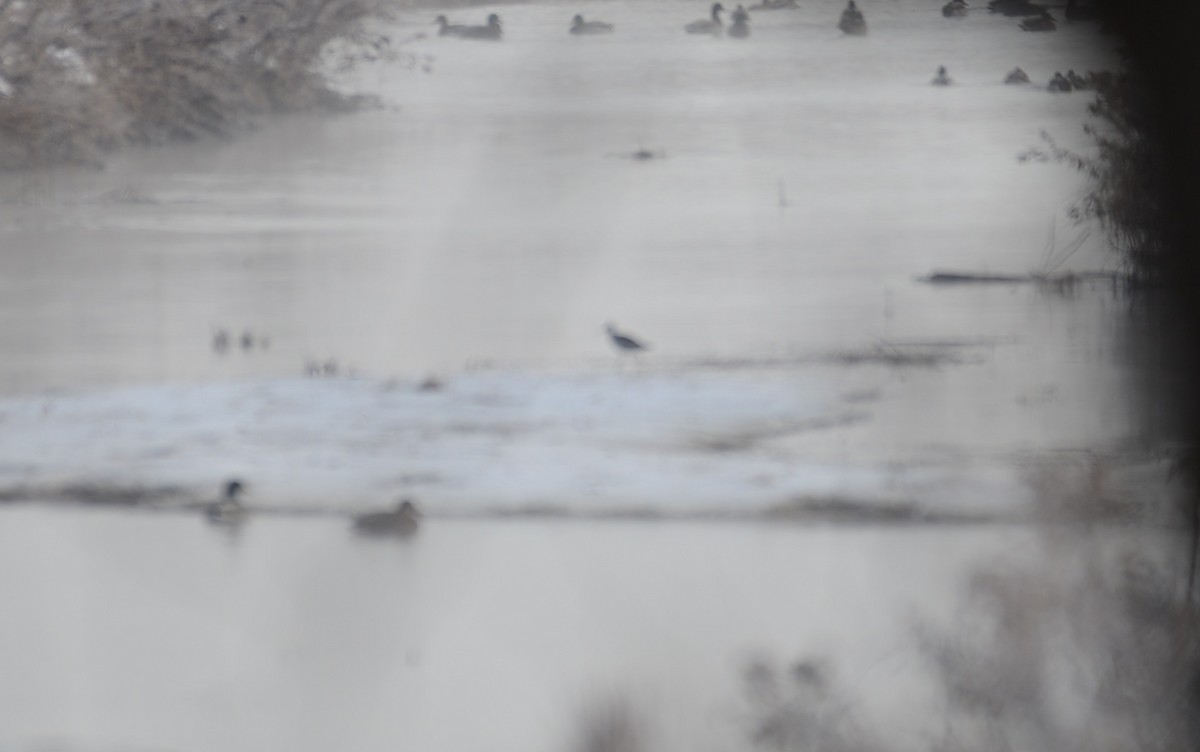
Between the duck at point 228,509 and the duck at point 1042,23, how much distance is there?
368cm

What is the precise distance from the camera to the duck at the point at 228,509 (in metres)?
4.34

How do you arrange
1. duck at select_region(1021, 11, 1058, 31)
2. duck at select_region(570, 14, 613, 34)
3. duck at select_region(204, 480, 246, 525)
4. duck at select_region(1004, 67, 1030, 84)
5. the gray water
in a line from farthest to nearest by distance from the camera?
1. duck at select_region(204, 480, 246, 525)
2. the gray water
3. duck at select_region(570, 14, 613, 34)
4. duck at select_region(1004, 67, 1030, 84)
5. duck at select_region(1021, 11, 1058, 31)

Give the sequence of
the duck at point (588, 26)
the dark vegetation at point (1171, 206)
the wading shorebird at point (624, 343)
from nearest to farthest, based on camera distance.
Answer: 1. the dark vegetation at point (1171, 206)
2. the duck at point (588, 26)
3. the wading shorebird at point (624, 343)

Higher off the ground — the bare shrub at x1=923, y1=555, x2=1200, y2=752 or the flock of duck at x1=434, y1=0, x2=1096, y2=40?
the flock of duck at x1=434, y1=0, x2=1096, y2=40

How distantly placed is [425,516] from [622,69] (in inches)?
107

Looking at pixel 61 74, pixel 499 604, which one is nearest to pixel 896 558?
pixel 499 604

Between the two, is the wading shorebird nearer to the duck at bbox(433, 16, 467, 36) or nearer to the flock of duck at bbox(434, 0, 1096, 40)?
the duck at bbox(433, 16, 467, 36)

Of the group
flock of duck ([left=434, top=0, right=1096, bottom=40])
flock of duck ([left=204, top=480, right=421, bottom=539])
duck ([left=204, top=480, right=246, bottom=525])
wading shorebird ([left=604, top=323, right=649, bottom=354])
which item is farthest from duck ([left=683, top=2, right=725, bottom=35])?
wading shorebird ([left=604, top=323, right=649, bottom=354])

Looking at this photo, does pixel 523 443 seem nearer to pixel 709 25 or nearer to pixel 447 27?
pixel 447 27

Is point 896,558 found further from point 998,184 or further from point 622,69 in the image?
point 998,184

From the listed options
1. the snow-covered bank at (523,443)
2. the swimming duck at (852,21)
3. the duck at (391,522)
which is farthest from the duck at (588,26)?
the duck at (391,522)

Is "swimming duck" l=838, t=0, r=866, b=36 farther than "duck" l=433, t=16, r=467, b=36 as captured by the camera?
No

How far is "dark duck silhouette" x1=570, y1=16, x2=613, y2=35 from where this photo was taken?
1.16 m

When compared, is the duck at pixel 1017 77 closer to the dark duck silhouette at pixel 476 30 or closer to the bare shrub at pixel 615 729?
the dark duck silhouette at pixel 476 30
